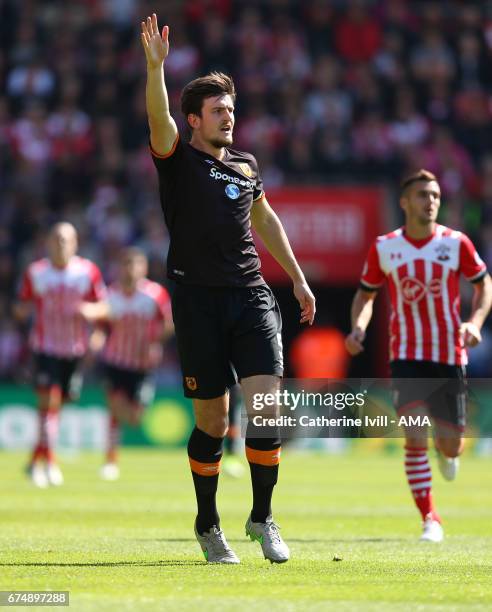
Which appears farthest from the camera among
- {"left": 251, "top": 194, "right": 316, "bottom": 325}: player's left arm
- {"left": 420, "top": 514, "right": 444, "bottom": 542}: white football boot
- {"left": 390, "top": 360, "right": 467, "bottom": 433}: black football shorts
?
{"left": 390, "top": 360, "right": 467, "bottom": 433}: black football shorts

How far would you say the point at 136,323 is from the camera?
691 inches

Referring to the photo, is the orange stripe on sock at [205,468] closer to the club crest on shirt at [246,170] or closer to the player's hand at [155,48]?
the club crest on shirt at [246,170]

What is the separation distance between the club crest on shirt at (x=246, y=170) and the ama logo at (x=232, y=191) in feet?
0.45

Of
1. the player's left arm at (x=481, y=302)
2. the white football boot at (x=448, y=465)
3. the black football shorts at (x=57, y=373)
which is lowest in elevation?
the black football shorts at (x=57, y=373)

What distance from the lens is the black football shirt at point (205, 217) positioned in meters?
7.49

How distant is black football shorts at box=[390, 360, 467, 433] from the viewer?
9.52 m

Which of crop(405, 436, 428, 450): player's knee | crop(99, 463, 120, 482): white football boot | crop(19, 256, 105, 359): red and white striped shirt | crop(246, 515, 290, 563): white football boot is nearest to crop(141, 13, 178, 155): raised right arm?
crop(246, 515, 290, 563): white football boot

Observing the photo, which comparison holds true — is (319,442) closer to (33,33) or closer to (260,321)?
(33,33)

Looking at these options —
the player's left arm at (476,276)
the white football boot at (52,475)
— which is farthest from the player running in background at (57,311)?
the player's left arm at (476,276)

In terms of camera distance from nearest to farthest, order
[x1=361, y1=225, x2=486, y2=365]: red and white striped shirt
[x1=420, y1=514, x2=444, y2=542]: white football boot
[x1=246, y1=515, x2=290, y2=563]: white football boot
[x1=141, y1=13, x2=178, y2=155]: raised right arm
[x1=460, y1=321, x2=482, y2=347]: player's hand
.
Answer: [x1=141, y1=13, x2=178, y2=155]: raised right arm
[x1=246, y1=515, x2=290, y2=563]: white football boot
[x1=460, y1=321, x2=482, y2=347]: player's hand
[x1=420, y1=514, x2=444, y2=542]: white football boot
[x1=361, y1=225, x2=486, y2=365]: red and white striped shirt

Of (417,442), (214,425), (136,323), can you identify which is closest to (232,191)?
(214,425)

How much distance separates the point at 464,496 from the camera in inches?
531

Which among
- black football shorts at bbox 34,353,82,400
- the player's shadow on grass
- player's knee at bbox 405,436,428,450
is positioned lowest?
black football shorts at bbox 34,353,82,400

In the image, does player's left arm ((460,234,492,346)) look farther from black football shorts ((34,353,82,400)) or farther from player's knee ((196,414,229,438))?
black football shorts ((34,353,82,400))
